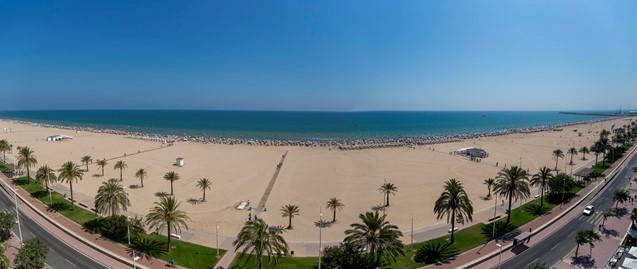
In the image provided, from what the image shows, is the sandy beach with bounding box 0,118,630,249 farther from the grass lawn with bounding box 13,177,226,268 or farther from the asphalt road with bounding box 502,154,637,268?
the asphalt road with bounding box 502,154,637,268

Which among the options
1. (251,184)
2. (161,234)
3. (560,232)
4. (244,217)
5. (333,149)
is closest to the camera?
(161,234)

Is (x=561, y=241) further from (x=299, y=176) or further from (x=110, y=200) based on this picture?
(x=110, y=200)

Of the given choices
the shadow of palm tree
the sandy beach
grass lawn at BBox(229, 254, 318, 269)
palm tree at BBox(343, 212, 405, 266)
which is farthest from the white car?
the shadow of palm tree

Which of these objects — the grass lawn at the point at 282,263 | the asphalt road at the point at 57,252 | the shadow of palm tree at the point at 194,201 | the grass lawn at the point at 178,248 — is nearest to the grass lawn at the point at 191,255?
the grass lawn at the point at 178,248

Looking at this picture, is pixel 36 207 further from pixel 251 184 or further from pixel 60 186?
pixel 251 184

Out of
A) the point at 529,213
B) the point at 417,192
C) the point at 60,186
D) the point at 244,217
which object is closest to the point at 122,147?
the point at 60,186

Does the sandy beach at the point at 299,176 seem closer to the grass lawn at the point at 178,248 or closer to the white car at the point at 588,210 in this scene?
the grass lawn at the point at 178,248
